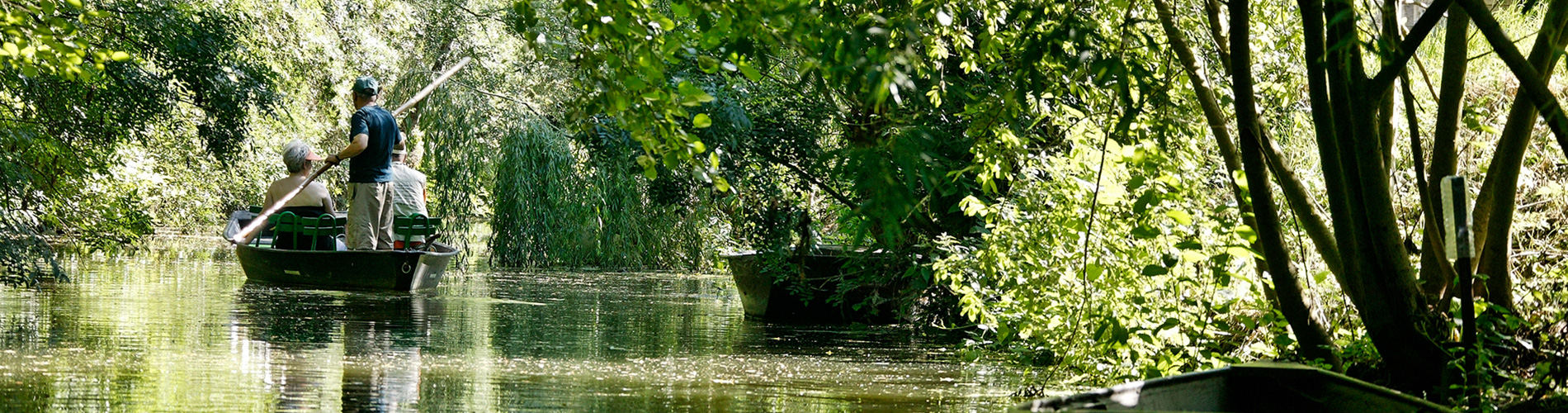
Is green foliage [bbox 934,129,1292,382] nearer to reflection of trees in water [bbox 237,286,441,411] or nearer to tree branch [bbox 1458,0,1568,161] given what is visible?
tree branch [bbox 1458,0,1568,161]

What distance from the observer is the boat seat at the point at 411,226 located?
1445 centimetres

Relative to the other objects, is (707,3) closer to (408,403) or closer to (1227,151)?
(408,403)

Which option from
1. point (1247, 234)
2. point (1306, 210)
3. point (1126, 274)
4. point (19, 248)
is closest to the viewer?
point (1247, 234)

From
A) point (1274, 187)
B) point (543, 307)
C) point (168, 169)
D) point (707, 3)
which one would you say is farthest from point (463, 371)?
point (168, 169)

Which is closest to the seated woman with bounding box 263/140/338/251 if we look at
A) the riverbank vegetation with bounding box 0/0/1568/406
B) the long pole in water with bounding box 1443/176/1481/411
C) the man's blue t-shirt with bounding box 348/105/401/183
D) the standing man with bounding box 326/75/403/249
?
the riverbank vegetation with bounding box 0/0/1568/406

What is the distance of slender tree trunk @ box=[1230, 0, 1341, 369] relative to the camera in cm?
606

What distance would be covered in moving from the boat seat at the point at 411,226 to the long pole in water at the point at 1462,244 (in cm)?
1047

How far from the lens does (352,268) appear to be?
13.9 meters

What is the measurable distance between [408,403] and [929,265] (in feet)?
13.7

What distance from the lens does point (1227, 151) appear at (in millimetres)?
7016

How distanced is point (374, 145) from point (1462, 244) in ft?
32.6

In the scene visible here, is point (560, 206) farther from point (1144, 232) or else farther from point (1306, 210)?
point (1144, 232)

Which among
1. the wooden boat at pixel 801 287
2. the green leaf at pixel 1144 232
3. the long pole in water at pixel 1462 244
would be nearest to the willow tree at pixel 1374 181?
the long pole in water at pixel 1462 244

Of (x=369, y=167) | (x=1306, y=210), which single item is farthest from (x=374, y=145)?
(x=1306, y=210)
